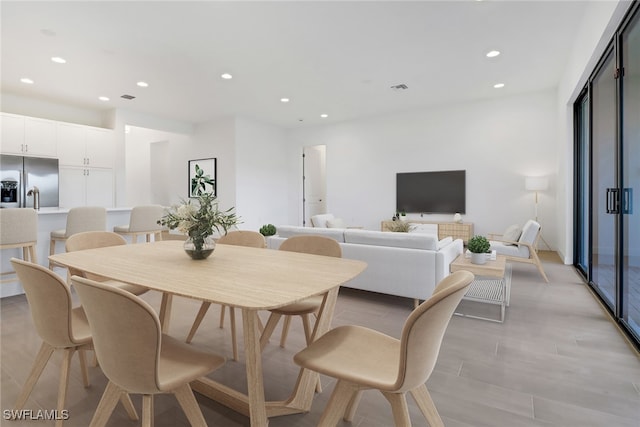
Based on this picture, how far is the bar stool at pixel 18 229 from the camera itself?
3.08 meters

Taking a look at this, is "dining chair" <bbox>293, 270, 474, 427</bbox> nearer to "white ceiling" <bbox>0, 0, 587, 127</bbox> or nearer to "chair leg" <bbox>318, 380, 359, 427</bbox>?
"chair leg" <bbox>318, 380, 359, 427</bbox>

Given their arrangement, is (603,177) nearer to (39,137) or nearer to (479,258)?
(479,258)

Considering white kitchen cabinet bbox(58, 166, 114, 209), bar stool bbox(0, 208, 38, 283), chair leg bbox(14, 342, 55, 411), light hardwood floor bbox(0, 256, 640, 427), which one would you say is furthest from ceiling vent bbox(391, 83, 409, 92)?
white kitchen cabinet bbox(58, 166, 114, 209)

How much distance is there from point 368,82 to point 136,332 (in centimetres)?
538

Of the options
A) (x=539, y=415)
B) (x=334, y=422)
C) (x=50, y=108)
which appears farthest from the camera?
(x=50, y=108)

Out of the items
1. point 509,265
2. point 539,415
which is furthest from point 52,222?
point 509,265

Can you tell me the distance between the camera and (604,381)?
1.96 metres

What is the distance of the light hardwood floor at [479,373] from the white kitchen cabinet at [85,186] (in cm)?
367

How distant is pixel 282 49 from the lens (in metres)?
4.33

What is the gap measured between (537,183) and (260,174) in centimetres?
599

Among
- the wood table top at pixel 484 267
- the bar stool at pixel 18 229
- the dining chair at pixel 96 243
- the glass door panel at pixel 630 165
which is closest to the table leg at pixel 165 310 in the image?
the dining chair at pixel 96 243

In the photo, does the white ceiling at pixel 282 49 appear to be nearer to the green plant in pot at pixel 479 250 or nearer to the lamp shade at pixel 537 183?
the lamp shade at pixel 537 183

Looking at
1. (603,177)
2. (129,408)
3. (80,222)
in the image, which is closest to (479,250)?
(603,177)

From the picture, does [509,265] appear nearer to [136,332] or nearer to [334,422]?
[334,422]
